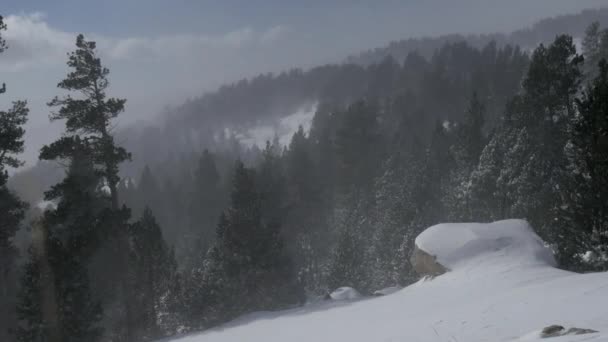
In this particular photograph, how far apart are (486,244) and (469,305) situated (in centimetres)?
591

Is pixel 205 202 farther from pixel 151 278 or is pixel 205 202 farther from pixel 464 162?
pixel 464 162

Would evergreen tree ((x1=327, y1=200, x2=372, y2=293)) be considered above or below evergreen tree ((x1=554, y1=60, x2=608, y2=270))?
below

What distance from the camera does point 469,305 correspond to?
12805mm

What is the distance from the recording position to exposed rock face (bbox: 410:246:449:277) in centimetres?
1834

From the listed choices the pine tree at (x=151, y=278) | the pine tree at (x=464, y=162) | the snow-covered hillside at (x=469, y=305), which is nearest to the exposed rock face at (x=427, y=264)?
the snow-covered hillside at (x=469, y=305)

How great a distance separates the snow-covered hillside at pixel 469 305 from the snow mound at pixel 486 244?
0.04 metres

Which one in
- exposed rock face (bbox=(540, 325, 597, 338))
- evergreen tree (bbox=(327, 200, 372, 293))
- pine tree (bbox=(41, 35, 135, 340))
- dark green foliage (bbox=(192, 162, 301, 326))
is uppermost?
pine tree (bbox=(41, 35, 135, 340))

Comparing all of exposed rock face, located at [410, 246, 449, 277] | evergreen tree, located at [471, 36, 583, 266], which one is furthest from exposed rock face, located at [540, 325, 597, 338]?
evergreen tree, located at [471, 36, 583, 266]

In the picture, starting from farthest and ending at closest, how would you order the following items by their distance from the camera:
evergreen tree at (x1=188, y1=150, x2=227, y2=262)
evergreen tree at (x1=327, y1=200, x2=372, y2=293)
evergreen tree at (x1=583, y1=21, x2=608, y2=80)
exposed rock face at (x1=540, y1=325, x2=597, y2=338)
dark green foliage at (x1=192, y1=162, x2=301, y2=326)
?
evergreen tree at (x1=188, y1=150, x2=227, y2=262), evergreen tree at (x1=583, y1=21, x2=608, y2=80), evergreen tree at (x1=327, y1=200, x2=372, y2=293), dark green foliage at (x1=192, y1=162, x2=301, y2=326), exposed rock face at (x1=540, y1=325, x2=597, y2=338)

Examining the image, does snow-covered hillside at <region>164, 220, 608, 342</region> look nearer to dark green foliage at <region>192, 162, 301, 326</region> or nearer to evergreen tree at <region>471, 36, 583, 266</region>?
dark green foliage at <region>192, 162, 301, 326</region>

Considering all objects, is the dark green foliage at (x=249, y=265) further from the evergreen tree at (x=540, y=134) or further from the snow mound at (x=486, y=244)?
the evergreen tree at (x=540, y=134)

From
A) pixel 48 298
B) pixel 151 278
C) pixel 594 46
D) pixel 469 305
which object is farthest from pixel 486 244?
pixel 594 46

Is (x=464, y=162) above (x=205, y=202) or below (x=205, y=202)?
above

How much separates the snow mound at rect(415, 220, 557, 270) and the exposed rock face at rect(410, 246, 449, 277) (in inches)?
6.2
